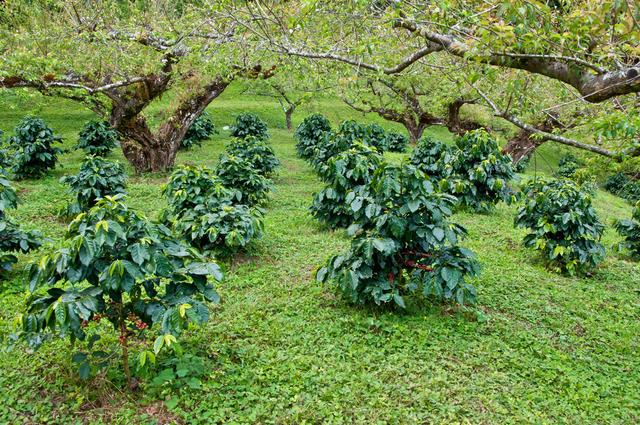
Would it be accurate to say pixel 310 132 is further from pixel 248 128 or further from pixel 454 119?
pixel 454 119

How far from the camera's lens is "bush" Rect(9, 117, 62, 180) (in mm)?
10430

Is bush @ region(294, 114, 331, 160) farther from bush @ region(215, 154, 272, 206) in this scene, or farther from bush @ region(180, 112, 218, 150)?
bush @ region(215, 154, 272, 206)

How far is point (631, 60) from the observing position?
4.22 metres

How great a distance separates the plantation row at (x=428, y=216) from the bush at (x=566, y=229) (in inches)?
0.5

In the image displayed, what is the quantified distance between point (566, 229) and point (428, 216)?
2.89 m

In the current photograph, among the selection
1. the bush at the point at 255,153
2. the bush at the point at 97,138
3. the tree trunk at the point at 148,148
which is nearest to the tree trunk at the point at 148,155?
the tree trunk at the point at 148,148

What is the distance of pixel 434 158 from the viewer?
10.6 m

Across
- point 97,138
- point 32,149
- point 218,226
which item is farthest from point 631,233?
point 97,138

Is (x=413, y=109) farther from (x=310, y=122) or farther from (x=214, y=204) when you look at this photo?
(x=214, y=204)

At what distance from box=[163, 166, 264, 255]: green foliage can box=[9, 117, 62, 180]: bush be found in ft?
20.2

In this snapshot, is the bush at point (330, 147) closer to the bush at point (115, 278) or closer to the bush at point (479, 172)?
the bush at point (479, 172)

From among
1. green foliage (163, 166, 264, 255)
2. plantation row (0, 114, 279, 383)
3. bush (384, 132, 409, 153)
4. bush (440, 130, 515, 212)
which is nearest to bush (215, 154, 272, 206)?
green foliage (163, 166, 264, 255)

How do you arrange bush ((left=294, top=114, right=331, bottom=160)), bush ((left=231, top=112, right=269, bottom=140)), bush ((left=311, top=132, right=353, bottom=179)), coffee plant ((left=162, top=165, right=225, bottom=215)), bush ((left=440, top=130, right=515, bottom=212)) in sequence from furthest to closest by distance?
1. bush ((left=231, top=112, right=269, bottom=140))
2. bush ((left=294, top=114, right=331, bottom=160))
3. bush ((left=311, top=132, right=353, bottom=179))
4. bush ((left=440, top=130, right=515, bottom=212))
5. coffee plant ((left=162, top=165, right=225, bottom=215))

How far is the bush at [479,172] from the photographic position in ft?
29.4
